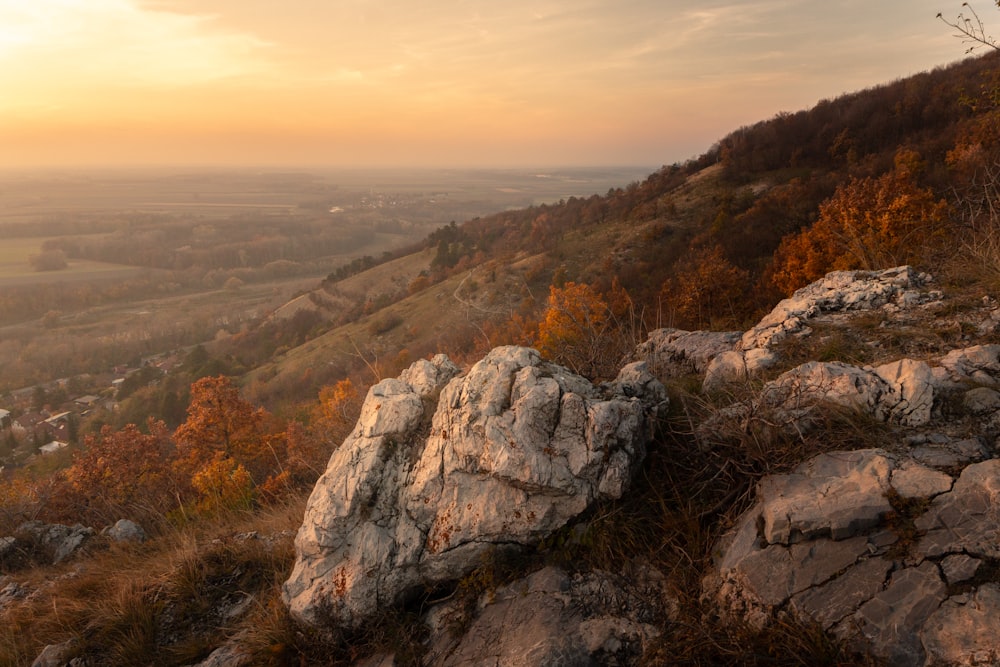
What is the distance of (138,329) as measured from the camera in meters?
93.9

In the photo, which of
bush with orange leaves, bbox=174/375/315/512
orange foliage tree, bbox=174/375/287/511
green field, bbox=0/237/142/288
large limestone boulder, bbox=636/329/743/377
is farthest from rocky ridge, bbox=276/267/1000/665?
green field, bbox=0/237/142/288

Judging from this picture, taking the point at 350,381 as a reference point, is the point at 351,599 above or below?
above

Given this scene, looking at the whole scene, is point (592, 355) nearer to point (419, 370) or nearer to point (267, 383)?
point (419, 370)

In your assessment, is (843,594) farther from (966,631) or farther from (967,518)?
(967,518)

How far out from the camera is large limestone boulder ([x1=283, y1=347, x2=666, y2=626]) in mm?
3762

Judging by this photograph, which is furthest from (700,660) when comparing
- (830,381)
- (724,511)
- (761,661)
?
(830,381)

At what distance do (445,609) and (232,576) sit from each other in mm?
2598

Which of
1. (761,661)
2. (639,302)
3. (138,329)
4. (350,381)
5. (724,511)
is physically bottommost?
(138,329)

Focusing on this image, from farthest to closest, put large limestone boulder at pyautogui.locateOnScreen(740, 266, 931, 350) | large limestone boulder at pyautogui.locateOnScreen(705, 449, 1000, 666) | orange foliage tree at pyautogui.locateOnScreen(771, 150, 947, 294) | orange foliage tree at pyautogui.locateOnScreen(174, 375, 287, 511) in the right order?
orange foliage tree at pyautogui.locateOnScreen(174, 375, 287, 511), orange foliage tree at pyautogui.locateOnScreen(771, 150, 947, 294), large limestone boulder at pyautogui.locateOnScreen(740, 266, 931, 350), large limestone boulder at pyautogui.locateOnScreen(705, 449, 1000, 666)

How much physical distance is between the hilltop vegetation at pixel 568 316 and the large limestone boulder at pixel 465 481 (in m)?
0.30

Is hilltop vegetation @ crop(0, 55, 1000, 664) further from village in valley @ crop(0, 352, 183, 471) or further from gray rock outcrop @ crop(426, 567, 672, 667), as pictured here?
village in valley @ crop(0, 352, 183, 471)

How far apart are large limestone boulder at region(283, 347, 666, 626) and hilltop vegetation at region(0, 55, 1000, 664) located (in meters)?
0.30

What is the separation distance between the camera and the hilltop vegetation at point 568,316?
13.8 ft

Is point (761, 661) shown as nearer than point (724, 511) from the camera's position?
Yes
